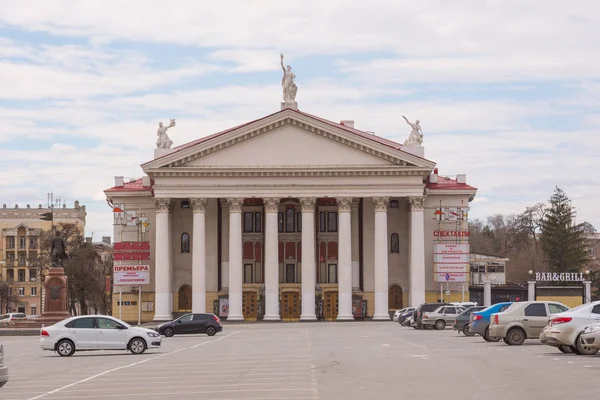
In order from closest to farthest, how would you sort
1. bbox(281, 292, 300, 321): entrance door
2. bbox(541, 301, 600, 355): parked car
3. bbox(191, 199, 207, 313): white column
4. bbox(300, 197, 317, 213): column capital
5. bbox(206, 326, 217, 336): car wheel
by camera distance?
bbox(541, 301, 600, 355): parked car → bbox(206, 326, 217, 336): car wheel → bbox(191, 199, 207, 313): white column → bbox(300, 197, 317, 213): column capital → bbox(281, 292, 300, 321): entrance door

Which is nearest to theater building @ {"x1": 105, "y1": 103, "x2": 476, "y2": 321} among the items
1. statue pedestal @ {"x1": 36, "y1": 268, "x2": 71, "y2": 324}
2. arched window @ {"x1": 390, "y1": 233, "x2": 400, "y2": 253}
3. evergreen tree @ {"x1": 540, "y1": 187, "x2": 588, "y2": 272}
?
arched window @ {"x1": 390, "y1": 233, "x2": 400, "y2": 253}

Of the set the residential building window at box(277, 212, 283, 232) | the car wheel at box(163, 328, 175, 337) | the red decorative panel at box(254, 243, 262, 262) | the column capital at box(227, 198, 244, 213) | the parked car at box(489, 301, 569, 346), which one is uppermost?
the column capital at box(227, 198, 244, 213)

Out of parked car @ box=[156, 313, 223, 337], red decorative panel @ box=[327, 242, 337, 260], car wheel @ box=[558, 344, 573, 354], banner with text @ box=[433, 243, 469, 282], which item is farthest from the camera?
→ red decorative panel @ box=[327, 242, 337, 260]

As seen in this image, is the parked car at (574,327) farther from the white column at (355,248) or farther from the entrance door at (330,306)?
the entrance door at (330,306)

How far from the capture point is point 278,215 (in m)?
94.5

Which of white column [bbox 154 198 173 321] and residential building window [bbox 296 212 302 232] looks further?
residential building window [bbox 296 212 302 232]

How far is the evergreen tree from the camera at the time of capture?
130000 mm

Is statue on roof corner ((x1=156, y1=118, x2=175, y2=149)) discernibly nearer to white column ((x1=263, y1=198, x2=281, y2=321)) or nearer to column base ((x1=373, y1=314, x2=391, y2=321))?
white column ((x1=263, y1=198, x2=281, y2=321))

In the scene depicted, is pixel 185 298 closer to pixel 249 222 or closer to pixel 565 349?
pixel 249 222

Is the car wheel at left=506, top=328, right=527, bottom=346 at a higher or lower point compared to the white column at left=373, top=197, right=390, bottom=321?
lower

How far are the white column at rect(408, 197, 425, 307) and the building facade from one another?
6468cm

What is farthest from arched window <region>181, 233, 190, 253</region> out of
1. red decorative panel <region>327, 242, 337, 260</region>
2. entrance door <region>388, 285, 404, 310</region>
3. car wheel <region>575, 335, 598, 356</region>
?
car wheel <region>575, 335, 598, 356</region>

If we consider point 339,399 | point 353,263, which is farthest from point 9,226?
point 339,399

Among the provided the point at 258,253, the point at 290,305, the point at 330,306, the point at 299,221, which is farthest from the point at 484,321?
the point at 299,221
